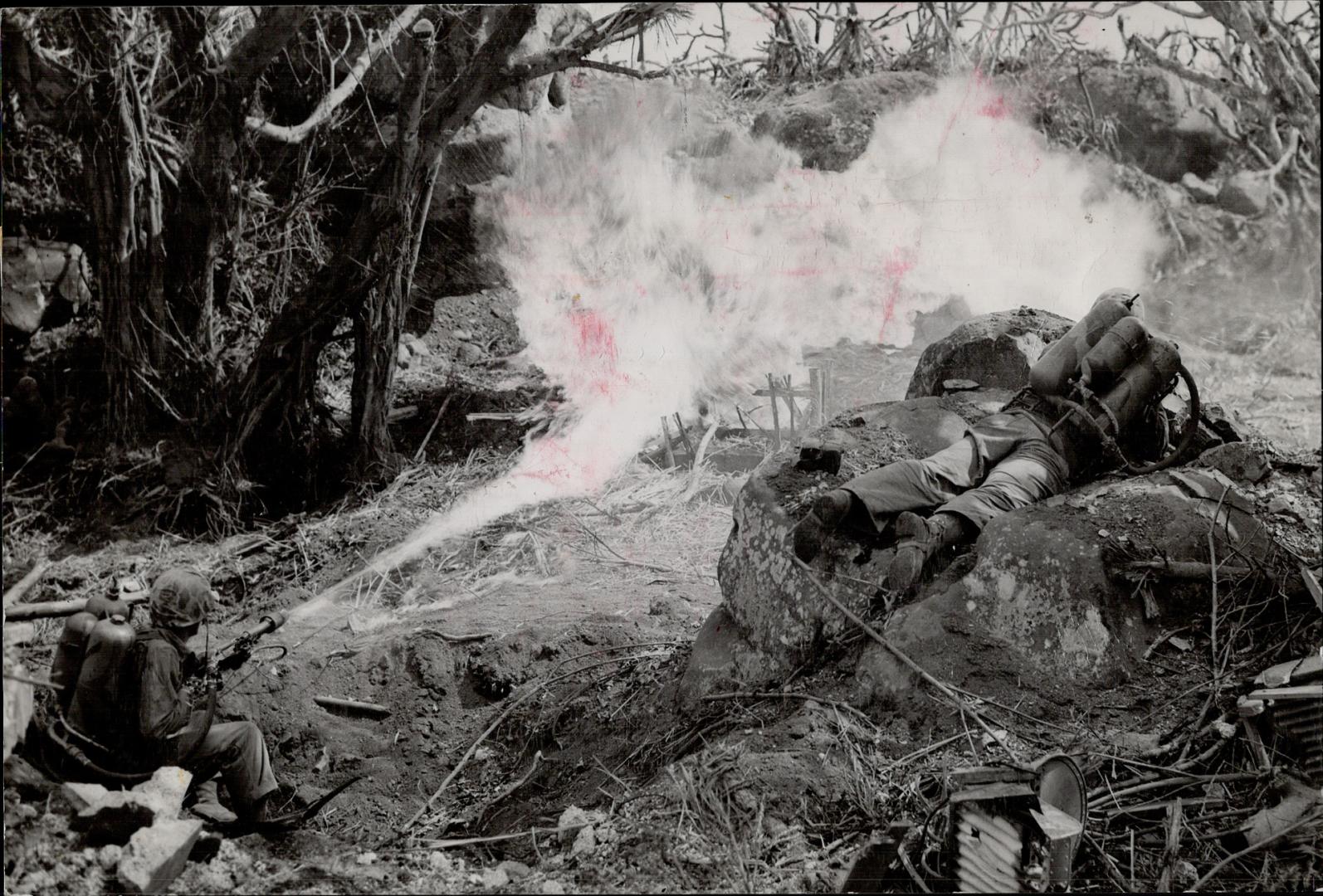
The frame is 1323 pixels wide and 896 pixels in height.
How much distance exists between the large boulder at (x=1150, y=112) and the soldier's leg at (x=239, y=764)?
394 cm

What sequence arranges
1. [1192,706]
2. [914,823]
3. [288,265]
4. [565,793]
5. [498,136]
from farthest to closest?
[498,136] → [288,265] → [565,793] → [1192,706] → [914,823]

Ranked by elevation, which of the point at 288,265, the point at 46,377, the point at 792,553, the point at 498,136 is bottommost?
the point at 792,553

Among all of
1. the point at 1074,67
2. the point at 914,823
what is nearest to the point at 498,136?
the point at 1074,67

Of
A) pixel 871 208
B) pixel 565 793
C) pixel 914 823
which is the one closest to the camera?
pixel 914 823

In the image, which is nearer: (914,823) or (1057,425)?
(914,823)

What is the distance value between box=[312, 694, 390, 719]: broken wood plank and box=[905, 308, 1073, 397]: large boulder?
248 centimetres

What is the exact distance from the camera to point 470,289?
412 centimetres

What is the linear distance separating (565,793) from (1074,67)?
11.3ft

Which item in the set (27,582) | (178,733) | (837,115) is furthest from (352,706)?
(837,115)

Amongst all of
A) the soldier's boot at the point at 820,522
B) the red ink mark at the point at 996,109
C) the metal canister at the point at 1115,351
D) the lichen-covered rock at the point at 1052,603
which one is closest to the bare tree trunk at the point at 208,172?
the soldier's boot at the point at 820,522

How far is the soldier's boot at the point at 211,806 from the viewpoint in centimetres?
309

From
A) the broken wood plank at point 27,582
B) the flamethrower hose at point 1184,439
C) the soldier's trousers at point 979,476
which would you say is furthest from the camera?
the flamethrower hose at point 1184,439

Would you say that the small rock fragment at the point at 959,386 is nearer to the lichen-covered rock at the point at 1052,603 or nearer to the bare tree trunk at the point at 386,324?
the lichen-covered rock at the point at 1052,603

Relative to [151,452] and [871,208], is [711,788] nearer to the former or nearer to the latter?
[151,452]
